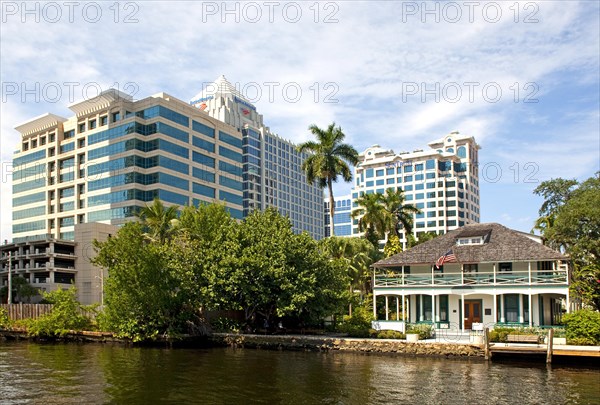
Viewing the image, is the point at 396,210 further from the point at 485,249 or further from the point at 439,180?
the point at 439,180

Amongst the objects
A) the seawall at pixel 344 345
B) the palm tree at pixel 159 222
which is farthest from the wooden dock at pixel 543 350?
the palm tree at pixel 159 222

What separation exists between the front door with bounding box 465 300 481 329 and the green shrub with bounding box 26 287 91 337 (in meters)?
35.9

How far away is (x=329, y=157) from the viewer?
66750 millimetres

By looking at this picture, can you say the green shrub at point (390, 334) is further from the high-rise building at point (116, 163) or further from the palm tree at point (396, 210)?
the high-rise building at point (116, 163)

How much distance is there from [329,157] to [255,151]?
10343 centimetres

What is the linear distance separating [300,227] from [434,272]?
463 ft

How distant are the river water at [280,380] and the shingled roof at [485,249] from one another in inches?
454

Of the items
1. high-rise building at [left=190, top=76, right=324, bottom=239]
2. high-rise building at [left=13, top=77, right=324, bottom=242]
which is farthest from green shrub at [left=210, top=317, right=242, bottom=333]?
high-rise building at [left=190, top=76, right=324, bottom=239]

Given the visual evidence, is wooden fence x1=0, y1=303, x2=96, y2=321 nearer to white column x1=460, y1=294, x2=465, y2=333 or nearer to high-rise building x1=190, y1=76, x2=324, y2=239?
white column x1=460, y1=294, x2=465, y2=333

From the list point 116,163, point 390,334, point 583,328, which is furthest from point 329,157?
point 116,163

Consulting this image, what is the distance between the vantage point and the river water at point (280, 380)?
26.6 meters

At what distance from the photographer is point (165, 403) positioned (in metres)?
25.4

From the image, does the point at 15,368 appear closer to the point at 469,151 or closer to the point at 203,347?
the point at 203,347

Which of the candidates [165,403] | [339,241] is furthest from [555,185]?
[165,403]
